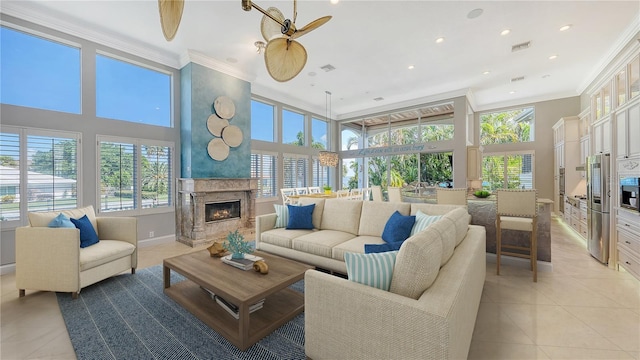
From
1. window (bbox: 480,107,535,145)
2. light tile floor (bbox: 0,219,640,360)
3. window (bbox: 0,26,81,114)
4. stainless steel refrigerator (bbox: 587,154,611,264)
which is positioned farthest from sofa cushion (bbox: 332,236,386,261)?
window (bbox: 480,107,535,145)

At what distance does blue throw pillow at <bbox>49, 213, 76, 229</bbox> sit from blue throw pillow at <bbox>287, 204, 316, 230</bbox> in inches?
99.6

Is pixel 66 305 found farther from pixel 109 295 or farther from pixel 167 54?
pixel 167 54

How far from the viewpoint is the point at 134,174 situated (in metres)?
4.59

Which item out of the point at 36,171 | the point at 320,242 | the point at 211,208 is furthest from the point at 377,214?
the point at 36,171

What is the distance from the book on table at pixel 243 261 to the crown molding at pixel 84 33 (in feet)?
14.0

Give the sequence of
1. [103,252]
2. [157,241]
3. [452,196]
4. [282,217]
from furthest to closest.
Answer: [157,241] < [282,217] < [452,196] < [103,252]

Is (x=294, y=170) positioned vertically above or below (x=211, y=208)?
above

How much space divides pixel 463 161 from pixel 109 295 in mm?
7575

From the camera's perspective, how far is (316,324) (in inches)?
63.2

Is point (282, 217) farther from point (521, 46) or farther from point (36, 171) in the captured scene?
point (521, 46)

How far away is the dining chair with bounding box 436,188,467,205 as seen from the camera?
3791mm

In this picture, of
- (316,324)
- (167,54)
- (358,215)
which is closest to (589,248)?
(358,215)

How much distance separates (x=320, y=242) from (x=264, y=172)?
14.2 ft

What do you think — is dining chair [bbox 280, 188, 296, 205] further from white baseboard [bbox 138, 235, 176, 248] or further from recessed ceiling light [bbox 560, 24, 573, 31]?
recessed ceiling light [bbox 560, 24, 573, 31]
